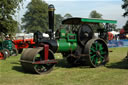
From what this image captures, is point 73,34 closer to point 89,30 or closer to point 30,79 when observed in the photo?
point 89,30

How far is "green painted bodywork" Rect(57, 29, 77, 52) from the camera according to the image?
775cm

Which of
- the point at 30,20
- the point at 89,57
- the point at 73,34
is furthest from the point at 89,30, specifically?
the point at 30,20

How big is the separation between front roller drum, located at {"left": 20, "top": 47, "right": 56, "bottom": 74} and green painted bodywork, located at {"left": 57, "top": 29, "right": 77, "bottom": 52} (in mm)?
781

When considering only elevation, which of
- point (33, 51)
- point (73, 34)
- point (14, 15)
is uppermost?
point (14, 15)

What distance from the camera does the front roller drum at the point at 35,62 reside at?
6531mm

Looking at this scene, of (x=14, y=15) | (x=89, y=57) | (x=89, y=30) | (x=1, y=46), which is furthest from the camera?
(x=14, y=15)

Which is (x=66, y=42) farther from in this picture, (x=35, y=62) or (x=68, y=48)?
(x=35, y=62)

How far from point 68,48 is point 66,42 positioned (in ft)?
0.85

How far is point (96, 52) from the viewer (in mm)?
8250

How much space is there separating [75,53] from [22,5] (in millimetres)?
8820

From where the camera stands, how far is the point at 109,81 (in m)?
5.56

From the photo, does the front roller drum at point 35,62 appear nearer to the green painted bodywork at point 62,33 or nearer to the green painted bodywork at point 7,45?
the green painted bodywork at point 62,33

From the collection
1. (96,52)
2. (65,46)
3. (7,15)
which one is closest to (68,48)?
(65,46)

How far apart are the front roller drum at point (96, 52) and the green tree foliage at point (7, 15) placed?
772cm
